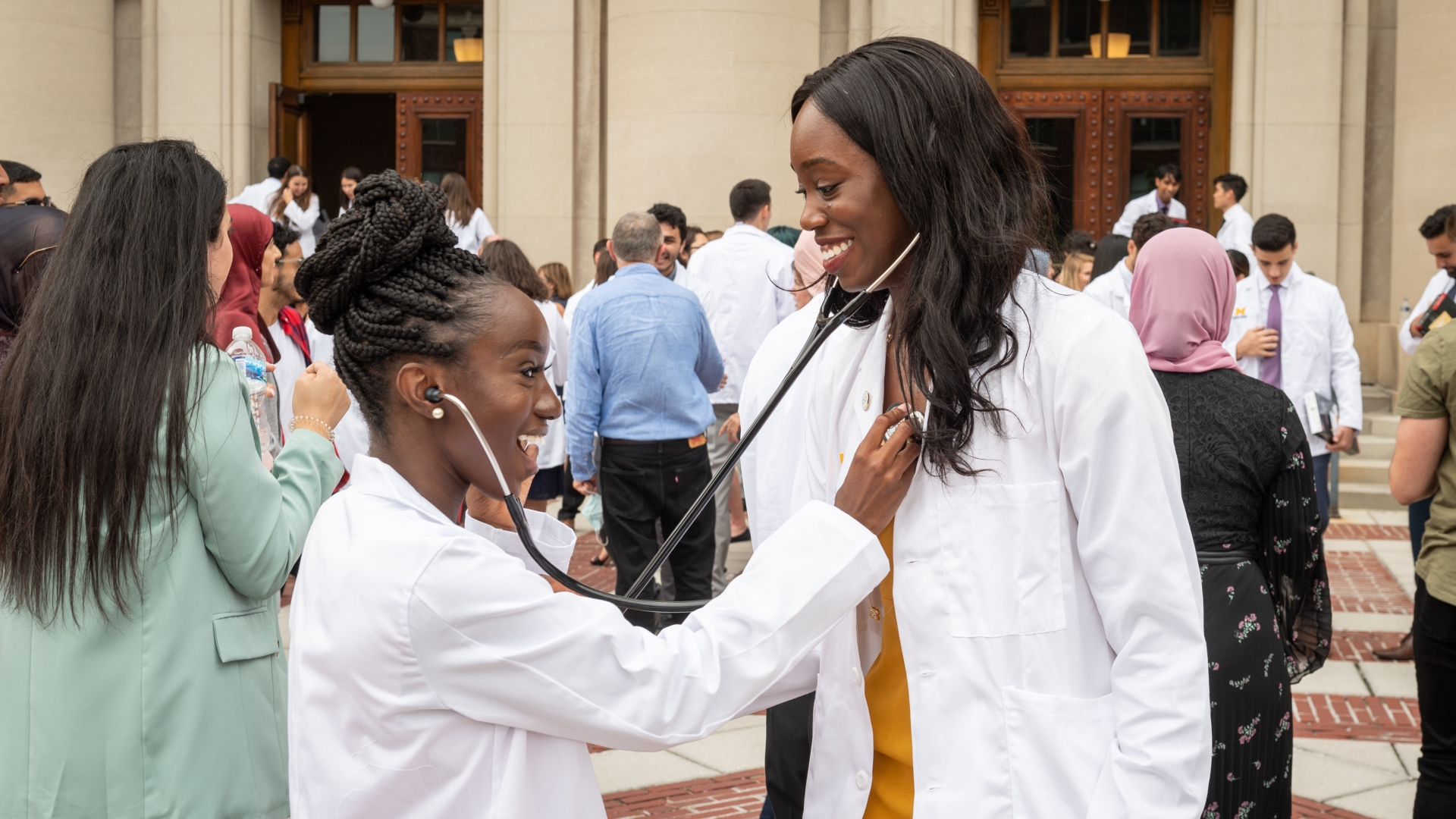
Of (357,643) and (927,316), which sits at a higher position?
(927,316)

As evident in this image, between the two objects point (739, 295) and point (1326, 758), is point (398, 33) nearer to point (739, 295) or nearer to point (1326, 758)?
point (739, 295)

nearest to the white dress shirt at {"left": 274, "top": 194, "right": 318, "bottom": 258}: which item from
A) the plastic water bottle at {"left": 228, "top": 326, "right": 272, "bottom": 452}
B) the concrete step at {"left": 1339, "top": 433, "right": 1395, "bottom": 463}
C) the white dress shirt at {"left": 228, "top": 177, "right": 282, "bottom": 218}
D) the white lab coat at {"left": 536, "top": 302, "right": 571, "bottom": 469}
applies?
the white dress shirt at {"left": 228, "top": 177, "right": 282, "bottom": 218}

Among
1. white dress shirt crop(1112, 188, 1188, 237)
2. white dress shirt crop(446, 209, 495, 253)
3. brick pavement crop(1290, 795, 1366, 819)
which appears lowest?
brick pavement crop(1290, 795, 1366, 819)

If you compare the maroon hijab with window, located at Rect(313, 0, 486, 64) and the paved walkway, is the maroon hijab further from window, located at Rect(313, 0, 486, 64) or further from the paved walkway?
window, located at Rect(313, 0, 486, 64)

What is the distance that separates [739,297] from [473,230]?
14.7ft

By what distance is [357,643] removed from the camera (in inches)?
69.1

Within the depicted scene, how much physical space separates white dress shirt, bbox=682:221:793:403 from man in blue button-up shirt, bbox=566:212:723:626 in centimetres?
194

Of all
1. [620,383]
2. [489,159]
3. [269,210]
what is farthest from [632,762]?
[489,159]

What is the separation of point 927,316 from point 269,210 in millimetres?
12130

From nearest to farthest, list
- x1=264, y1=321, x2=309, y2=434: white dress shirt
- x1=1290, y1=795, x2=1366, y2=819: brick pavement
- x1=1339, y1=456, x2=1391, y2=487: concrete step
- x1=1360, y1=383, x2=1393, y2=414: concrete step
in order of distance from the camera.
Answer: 1. x1=1290, y1=795, x2=1366, y2=819: brick pavement
2. x1=264, y1=321, x2=309, y2=434: white dress shirt
3. x1=1339, y1=456, x2=1391, y2=487: concrete step
4. x1=1360, y1=383, x2=1393, y2=414: concrete step

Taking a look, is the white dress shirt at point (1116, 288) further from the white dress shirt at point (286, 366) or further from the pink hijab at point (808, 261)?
the white dress shirt at point (286, 366)

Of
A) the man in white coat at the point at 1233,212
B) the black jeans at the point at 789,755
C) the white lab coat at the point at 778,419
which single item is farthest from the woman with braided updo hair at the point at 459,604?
the man in white coat at the point at 1233,212

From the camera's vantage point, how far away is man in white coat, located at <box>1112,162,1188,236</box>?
12.7 meters

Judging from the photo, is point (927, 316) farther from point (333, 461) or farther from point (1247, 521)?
point (1247, 521)
